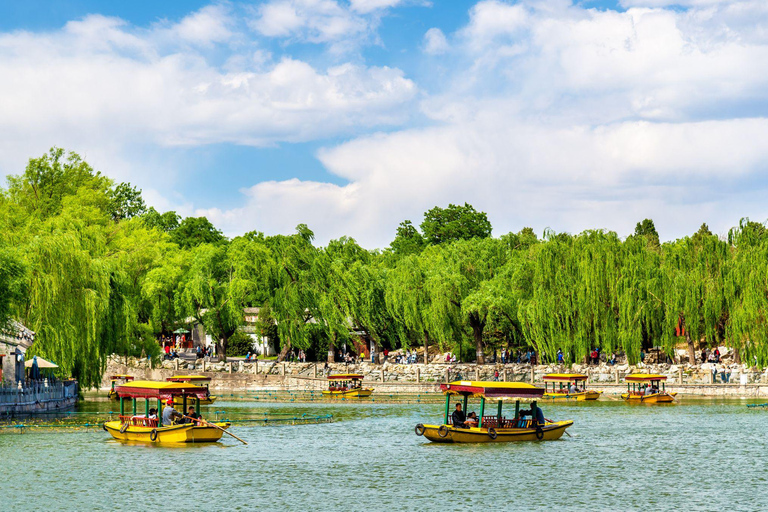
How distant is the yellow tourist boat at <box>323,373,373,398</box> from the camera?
204ft

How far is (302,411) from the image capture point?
52.5 meters

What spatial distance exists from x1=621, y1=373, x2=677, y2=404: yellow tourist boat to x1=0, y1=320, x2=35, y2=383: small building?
33721 millimetres

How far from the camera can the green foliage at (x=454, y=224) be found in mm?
115375

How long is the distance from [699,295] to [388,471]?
36.7 metres

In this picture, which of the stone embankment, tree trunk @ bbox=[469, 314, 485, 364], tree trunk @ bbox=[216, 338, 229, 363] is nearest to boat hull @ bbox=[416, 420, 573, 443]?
the stone embankment

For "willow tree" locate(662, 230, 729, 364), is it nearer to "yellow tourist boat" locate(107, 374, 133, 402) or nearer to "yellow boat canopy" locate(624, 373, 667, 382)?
"yellow boat canopy" locate(624, 373, 667, 382)

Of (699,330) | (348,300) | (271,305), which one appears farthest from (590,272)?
(271,305)

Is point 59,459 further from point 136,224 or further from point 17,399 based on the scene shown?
point 136,224

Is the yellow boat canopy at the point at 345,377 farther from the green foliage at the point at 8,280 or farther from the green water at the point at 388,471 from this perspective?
the green foliage at the point at 8,280

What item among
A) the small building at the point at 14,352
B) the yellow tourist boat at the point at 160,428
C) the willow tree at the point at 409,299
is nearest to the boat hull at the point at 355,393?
the willow tree at the point at 409,299

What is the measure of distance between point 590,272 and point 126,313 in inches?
1158

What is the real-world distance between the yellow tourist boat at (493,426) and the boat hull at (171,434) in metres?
7.69

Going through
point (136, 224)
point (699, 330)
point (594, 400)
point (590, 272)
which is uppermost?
point (136, 224)

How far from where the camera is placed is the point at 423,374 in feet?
227
